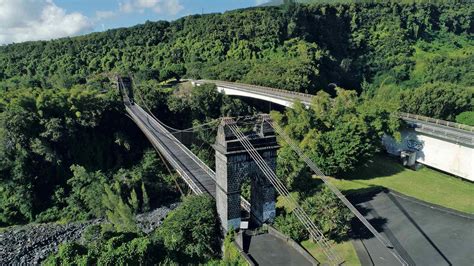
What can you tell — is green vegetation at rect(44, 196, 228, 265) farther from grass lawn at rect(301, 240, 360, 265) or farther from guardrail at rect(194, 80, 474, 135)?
guardrail at rect(194, 80, 474, 135)

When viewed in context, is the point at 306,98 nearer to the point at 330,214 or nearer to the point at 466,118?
the point at 466,118

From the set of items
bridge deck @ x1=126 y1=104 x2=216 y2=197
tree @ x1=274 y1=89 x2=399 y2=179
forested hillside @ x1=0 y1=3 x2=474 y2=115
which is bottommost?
bridge deck @ x1=126 y1=104 x2=216 y2=197

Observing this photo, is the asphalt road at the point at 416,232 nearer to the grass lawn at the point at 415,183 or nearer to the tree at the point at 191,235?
the grass lawn at the point at 415,183

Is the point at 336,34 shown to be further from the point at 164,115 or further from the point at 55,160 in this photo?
the point at 55,160

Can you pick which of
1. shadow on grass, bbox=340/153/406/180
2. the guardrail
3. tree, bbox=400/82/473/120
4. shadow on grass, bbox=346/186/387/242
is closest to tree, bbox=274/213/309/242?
shadow on grass, bbox=346/186/387/242

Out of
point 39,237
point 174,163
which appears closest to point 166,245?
point 174,163

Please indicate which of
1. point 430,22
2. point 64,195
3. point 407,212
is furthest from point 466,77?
point 64,195
